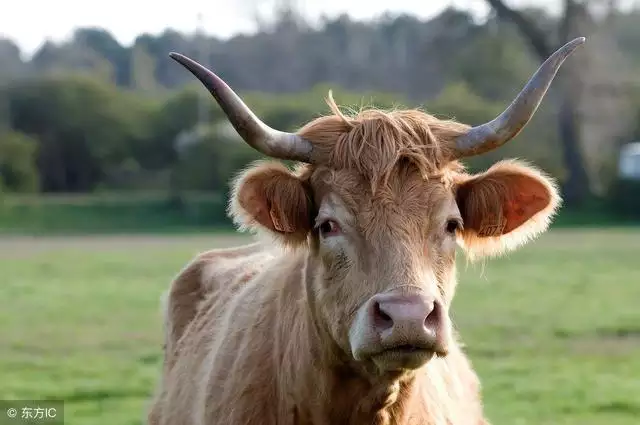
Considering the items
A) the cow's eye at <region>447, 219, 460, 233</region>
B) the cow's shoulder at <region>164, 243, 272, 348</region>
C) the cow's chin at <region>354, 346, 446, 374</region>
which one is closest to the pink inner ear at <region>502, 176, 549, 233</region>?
the cow's eye at <region>447, 219, 460, 233</region>

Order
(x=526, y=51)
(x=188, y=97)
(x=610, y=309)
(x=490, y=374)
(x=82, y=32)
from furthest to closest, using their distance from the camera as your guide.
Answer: (x=82, y=32)
(x=188, y=97)
(x=526, y=51)
(x=610, y=309)
(x=490, y=374)

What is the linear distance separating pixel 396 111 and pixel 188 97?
154 feet

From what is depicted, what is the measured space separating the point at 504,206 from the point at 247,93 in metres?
49.5

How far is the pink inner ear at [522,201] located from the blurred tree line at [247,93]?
28.7m

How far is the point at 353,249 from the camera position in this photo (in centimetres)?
421

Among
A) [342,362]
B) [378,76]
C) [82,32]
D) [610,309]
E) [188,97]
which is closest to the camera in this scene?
[342,362]

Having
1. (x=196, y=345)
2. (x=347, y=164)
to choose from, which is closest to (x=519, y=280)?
(x=196, y=345)

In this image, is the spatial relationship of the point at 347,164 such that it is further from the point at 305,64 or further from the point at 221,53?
the point at 305,64

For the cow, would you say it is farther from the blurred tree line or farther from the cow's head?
the blurred tree line

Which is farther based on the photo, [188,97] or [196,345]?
[188,97]

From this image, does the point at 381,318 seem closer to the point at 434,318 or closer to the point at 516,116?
the point at 434,318

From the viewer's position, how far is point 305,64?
65.7 metres

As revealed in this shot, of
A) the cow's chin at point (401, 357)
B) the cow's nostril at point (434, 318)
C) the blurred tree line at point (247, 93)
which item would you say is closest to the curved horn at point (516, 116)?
the cow's nostril at point (434, 318)

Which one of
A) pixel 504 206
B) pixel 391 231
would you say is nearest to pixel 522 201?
pixel 504 206
